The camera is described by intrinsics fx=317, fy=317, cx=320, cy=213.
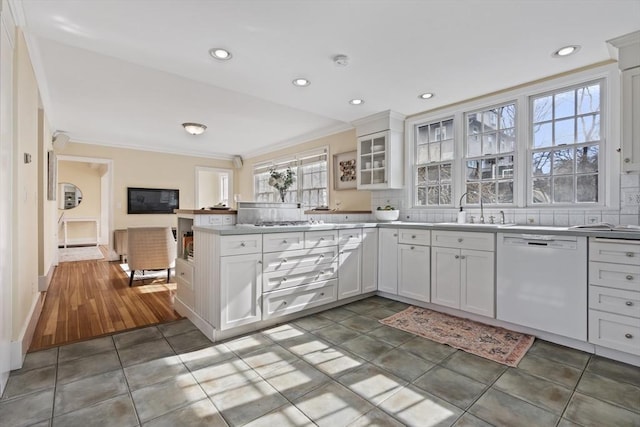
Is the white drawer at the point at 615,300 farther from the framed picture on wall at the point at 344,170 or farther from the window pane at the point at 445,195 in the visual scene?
the framed picture on wall at the point at 344,170

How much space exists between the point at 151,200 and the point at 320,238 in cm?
533

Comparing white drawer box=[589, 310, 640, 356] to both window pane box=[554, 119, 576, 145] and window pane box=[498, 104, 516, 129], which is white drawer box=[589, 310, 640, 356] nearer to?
window pane box=[554, 119, 576, 145]

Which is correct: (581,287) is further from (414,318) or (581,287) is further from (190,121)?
(190,121)

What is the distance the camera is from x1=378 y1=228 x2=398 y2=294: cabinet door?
374 centimetres

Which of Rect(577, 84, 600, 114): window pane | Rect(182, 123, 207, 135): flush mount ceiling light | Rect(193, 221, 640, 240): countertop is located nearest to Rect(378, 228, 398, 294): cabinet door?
Rect(193, 221, 640, 240): countertop

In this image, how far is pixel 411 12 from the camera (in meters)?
2.15

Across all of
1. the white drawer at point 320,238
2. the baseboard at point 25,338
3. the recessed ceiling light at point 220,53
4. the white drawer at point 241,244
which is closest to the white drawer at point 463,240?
the white drawer at point 320,238

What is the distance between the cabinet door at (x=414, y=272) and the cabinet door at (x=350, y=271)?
0.47 meters

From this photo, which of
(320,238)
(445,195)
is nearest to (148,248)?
(320,238)

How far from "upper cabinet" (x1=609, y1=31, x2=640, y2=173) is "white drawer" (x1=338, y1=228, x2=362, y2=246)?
7.73 feet

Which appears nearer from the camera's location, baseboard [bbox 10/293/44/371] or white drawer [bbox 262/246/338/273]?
baseboard [bbox 10/293/44/371]

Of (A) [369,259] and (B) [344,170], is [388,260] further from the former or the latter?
(B) [344,170]

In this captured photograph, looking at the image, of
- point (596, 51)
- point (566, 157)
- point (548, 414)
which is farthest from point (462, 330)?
point (596, 51)

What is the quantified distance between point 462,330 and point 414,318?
460 millimetres
